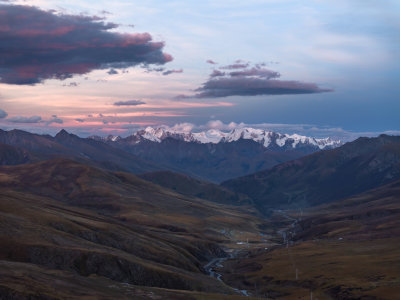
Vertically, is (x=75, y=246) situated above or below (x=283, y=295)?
above

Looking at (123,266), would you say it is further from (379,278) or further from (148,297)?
(379,278)

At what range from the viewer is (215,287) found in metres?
184

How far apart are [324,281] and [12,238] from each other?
4658 inches

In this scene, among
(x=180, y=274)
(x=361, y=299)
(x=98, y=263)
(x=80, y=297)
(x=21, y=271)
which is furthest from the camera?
(x=180, y=274)

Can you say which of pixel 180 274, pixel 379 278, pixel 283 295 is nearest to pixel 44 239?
pixel 180 274

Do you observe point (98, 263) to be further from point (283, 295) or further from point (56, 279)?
point (283, 295)

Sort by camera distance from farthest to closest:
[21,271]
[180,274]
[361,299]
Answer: [180,274], [361,299], [21,271]

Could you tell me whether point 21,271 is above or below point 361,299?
above

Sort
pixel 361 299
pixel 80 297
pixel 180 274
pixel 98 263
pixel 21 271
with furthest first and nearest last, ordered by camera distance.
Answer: pixel 180 274 → pixel 98 263 → pixel 361 299 → pixel 21 271 → pixel 80 297

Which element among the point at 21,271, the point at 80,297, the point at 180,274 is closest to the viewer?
the point at 80,297

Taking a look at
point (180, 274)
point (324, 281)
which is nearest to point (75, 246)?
point (180, 274)

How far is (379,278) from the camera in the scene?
596 ft

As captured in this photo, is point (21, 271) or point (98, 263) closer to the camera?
point (21, 271)

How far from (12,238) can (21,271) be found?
162 feet
